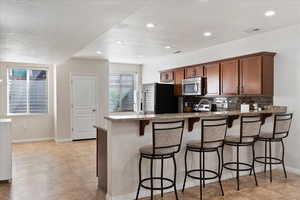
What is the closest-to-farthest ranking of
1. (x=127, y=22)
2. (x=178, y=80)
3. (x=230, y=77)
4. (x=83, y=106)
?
(x=127, y=22)
(x=230, y=77)
(x=178, y=80)
(x=83, y=106)

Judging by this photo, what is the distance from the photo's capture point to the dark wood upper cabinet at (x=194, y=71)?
5.83m

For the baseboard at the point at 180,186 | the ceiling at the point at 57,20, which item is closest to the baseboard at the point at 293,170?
the baseboard at the point at 180,186

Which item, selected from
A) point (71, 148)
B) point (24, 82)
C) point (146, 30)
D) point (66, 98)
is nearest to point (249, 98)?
point (146, 30)

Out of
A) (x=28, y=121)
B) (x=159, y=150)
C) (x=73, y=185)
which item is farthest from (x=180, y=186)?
(x=28, y=121)

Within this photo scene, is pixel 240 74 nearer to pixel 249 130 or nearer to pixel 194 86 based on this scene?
pixel 194 86

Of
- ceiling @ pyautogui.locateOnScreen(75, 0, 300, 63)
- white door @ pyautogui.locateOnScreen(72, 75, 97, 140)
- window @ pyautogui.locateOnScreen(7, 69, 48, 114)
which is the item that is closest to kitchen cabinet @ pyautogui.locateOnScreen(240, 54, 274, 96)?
ceiling @ pyautogui.locateOnScreen(75, 0, 300, 63)

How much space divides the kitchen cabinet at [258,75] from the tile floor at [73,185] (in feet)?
5.09

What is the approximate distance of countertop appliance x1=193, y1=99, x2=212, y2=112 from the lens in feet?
19.8

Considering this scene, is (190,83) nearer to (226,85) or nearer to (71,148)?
(226,85)

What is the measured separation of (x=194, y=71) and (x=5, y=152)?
440cm

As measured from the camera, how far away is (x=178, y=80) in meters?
6.66

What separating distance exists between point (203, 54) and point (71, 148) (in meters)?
4.31

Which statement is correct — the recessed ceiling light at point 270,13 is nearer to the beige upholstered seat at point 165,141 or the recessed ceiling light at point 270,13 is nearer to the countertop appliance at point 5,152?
the beige upholstered seat at point 165,141

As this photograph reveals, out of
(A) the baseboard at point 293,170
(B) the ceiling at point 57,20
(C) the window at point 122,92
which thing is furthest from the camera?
(C) the window at point 122,92
